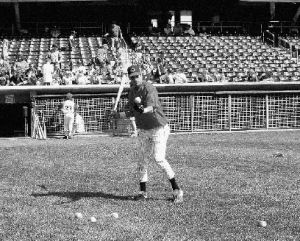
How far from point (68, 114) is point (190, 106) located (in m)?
4.42

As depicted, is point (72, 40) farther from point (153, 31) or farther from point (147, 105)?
point (147, 105)

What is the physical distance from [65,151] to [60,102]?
240 inches

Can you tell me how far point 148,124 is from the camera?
9.70 metres

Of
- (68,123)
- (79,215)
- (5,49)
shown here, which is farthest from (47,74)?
(79,215)

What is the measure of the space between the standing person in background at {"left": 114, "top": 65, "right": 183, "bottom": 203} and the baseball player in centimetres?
1200

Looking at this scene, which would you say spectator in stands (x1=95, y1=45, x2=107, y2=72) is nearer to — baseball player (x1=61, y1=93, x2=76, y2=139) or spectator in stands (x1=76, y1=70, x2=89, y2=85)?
spectator in stands (x1=76, y1=70, x2=89, y2=85)

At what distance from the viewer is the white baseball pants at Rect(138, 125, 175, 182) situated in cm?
970

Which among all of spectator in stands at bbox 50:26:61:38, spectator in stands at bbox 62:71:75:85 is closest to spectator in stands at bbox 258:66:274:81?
spectator in stands at bbox 62:71:75:85

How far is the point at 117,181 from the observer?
11672 mm

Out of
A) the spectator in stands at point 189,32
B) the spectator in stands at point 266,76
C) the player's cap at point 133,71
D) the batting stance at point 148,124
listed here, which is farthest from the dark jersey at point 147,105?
the spectator in stands at point 189,32

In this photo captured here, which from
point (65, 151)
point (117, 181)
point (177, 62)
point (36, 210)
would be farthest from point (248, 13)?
point (36, 210)

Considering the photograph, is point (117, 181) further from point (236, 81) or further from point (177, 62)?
point (177, 62)

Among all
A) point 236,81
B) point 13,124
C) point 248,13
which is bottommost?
point 13,124

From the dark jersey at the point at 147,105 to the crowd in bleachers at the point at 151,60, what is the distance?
1405 centimetres
